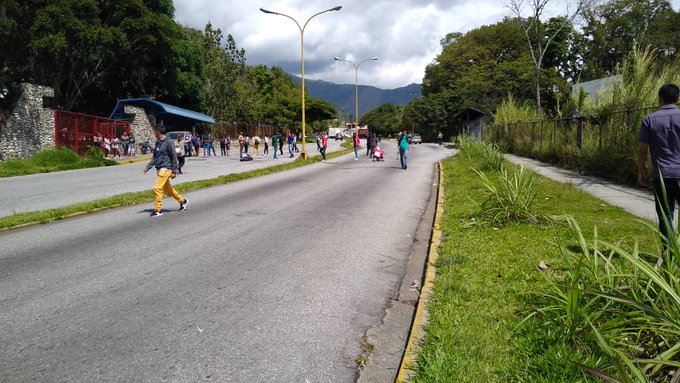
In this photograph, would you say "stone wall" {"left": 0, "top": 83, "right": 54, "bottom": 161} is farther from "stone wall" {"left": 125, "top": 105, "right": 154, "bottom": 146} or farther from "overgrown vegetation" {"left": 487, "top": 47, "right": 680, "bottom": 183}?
"overgrown vegetation" {"left": 487, "top": 47, "right": 680, "bottom": 183}

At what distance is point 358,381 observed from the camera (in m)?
3.07

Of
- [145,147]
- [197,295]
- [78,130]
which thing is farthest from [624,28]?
[197,295]

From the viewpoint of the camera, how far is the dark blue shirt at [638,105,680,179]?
4789mm

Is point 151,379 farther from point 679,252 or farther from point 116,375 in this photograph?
point 679,252

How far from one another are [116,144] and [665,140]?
98.5ft

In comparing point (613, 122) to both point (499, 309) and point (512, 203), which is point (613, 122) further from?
point (499, 309)

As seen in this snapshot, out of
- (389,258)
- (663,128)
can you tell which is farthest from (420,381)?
(663,128)

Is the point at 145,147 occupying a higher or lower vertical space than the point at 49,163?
higher

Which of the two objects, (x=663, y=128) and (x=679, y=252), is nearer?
(x=679, y=252)

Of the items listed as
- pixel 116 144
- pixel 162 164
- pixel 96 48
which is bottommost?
pixel 162 164

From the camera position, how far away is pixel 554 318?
11.4 ft

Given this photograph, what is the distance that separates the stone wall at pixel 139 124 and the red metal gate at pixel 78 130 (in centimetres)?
421

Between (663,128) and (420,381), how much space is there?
388 cm

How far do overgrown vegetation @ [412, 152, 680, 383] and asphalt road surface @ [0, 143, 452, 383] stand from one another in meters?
0.66
